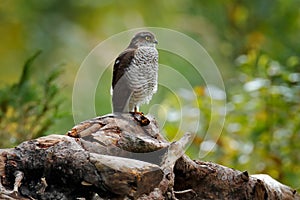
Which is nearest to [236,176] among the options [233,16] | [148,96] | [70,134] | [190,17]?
[148,96]

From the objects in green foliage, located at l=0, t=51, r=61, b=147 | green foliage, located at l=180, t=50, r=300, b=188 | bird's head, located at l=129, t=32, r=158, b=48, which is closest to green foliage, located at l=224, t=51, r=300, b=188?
green foliage, located at l=180, t=50, r=300, b=188

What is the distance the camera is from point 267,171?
466 cm

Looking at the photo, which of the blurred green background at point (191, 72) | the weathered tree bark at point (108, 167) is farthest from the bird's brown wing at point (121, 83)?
the blurred green background at point (191, 72)

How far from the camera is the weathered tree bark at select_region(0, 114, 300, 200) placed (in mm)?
1955

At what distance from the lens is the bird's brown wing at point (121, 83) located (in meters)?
2.59

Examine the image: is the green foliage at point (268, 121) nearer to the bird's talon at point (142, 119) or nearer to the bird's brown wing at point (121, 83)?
the bird's brown wing at point (121, 83)

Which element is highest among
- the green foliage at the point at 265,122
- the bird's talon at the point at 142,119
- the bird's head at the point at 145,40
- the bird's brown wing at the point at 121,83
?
the green foliage at the point at 265,122

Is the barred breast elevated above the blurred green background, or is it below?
below

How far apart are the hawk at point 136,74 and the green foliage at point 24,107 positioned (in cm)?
82

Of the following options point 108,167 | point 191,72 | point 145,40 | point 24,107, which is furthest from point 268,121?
point 108,167

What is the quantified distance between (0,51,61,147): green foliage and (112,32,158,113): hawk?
0.82 metres

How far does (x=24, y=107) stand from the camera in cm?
349

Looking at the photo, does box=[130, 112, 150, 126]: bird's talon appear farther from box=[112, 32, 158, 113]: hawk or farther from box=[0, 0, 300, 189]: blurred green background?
box=[0, 0, 300, 189]: blurred green background

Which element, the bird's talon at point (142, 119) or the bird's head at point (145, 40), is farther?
the bird's head at point (145, 40)
